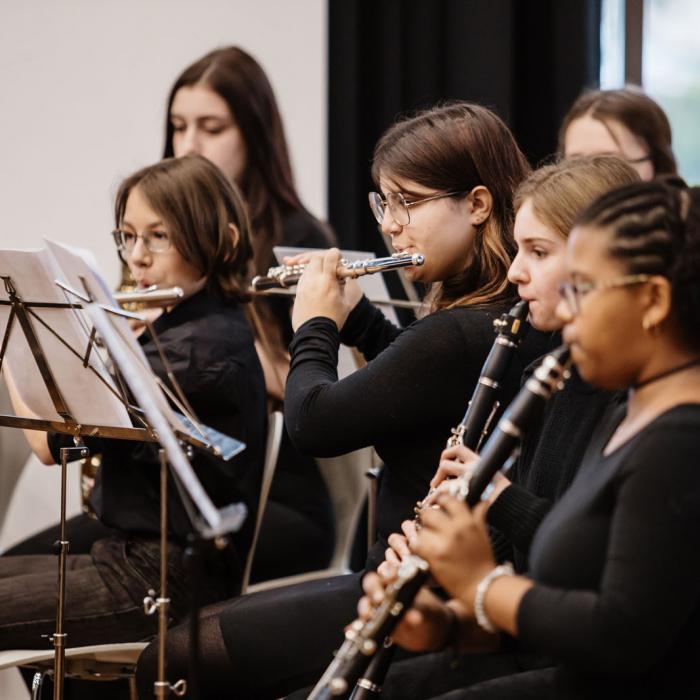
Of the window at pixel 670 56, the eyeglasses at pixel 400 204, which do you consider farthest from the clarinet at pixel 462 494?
the window at pixel 670 56

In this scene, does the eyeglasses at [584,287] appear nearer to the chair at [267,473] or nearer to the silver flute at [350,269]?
the silver flute at [350,269]

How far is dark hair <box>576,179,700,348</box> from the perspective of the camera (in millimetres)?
1018

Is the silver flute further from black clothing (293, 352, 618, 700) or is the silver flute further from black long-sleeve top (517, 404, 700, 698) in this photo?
black long-sleeve top (517, 404, 700, 698)

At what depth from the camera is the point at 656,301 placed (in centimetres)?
103

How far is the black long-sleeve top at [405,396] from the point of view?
4.97 ft

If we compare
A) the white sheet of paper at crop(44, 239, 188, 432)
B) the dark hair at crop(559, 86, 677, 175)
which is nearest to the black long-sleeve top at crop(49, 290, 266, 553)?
the white sheet of paper at crop(44, 239, 188, 432)

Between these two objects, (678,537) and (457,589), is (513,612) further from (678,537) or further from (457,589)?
(678,537)

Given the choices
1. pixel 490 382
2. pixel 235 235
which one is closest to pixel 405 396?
pixel 490 382

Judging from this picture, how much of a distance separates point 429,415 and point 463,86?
170 cm

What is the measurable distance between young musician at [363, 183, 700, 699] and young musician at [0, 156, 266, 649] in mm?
846

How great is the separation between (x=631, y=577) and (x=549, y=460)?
450 mm

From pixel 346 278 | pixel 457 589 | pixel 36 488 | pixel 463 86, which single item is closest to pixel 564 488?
pixel 457 589

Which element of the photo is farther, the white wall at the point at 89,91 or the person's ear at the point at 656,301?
the white wall at the point at 89,91

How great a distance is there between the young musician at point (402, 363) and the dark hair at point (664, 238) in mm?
506
